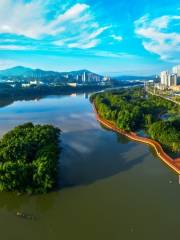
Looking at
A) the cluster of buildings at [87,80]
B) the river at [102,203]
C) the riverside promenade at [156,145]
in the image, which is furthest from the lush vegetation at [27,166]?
the cluster of buildings at [87,80]

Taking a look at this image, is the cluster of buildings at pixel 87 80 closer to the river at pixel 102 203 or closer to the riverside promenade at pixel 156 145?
the riverside promenade at pixel 156 145

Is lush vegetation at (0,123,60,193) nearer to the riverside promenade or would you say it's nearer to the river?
the river

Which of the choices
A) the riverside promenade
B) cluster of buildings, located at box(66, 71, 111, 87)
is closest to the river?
the riverside promenade

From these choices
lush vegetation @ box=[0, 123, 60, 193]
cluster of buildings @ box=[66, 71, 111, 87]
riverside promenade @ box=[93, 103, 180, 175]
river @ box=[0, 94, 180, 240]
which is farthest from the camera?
cluster of buildings @ box=[66, 71, 111, 87]

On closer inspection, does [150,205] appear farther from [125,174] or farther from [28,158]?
[28,158]

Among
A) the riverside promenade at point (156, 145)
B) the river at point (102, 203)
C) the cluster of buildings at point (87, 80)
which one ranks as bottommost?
the river at point (102, 203)

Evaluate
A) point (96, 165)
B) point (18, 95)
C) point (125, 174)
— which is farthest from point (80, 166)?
point (18, 95)
